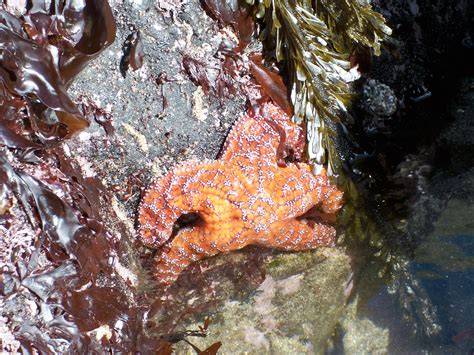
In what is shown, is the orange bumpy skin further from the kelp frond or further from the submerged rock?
the submerged rock

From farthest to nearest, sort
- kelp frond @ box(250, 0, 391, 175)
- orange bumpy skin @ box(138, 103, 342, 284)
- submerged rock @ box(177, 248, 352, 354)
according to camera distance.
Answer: submerged rock @ box(177, 248, 352, 354)
orange bumpy skin @ box(138, 103, 342, 284)
kelp frond @ box(250, 0, 391, 175)

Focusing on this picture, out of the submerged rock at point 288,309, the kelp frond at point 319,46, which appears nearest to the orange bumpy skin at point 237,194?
the kelp frond at point 319,46

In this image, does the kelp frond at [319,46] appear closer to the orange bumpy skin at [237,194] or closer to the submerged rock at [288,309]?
the orange bumpy skin at [237,194]

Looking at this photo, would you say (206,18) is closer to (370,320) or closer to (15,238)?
(15,238)

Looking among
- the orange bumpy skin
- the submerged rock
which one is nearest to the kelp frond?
the orange bumpy skin

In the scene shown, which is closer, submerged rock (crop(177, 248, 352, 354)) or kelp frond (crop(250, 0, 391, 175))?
kelp frond (crop(250, 0, 391, 175))

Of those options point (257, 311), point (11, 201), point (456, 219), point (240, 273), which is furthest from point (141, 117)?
point (456, 219)

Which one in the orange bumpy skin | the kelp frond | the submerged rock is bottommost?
the submerged rock

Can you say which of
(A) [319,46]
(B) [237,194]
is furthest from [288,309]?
(A) [319,46]

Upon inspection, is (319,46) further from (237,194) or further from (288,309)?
(288,309)
